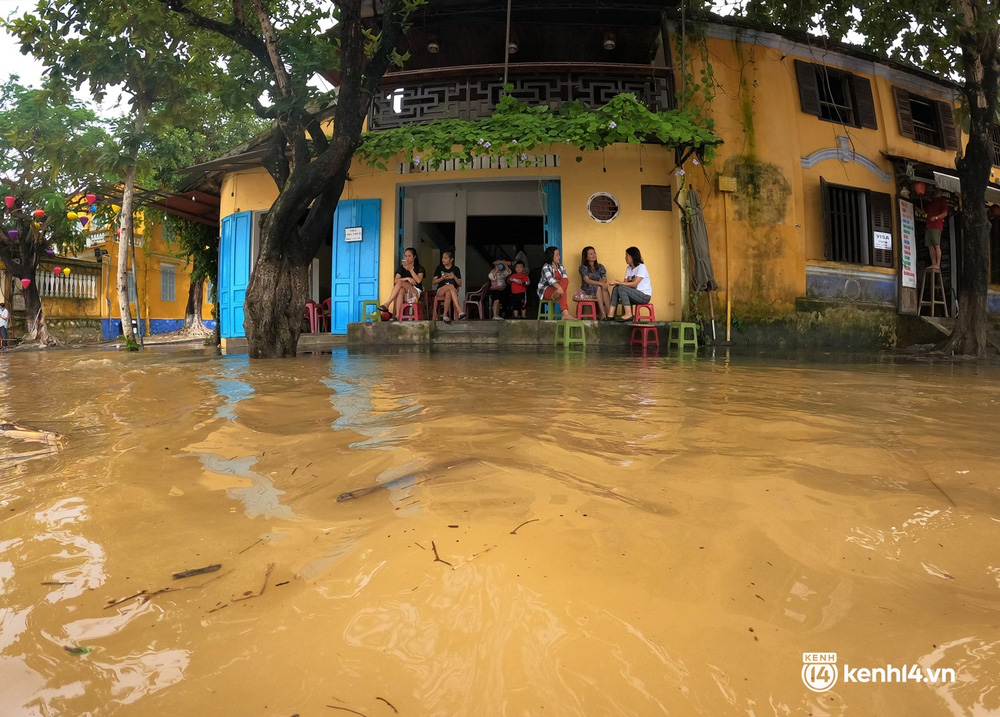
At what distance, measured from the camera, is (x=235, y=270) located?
1094 cm

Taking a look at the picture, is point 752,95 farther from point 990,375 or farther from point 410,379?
point 410,379

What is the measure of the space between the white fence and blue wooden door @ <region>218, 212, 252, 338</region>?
32.6ft

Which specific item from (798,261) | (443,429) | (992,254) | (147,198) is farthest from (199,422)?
(992,254)

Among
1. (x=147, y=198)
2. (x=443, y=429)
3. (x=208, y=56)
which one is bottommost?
(x=443, y=429)

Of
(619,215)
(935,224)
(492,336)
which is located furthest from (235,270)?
(935,224)

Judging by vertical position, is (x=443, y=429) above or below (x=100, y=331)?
below

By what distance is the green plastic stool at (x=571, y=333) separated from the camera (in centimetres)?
750

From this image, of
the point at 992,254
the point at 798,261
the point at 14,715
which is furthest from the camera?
the point at 992,254

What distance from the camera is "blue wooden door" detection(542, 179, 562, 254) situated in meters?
9.46

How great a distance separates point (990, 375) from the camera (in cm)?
460

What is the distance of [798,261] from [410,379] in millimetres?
7934

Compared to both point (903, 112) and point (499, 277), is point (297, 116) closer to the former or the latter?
point (499, 277)

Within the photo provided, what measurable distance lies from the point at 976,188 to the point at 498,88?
277 inches

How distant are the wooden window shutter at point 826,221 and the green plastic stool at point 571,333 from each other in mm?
5145
